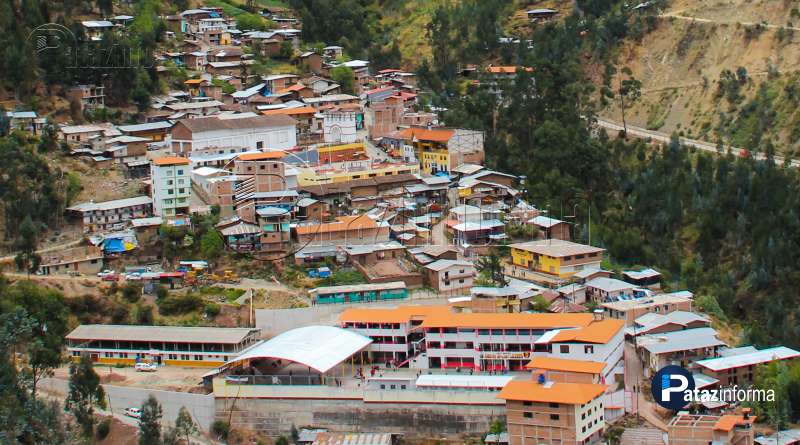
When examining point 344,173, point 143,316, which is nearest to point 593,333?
point 143,316

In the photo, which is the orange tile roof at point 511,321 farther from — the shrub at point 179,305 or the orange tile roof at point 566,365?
the shrub at point 179,305

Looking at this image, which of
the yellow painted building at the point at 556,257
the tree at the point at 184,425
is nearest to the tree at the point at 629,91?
the yellow painted building at the point at 556,257

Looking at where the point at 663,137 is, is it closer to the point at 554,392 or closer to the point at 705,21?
the point at 705,21

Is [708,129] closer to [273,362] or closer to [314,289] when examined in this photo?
[314,289]

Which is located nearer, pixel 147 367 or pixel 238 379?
pixel 238 379

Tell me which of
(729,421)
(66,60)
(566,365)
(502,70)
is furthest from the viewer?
(502,70)

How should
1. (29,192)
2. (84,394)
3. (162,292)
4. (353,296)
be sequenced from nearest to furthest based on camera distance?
(84,394), (353,296), (162,292), (29,192)
